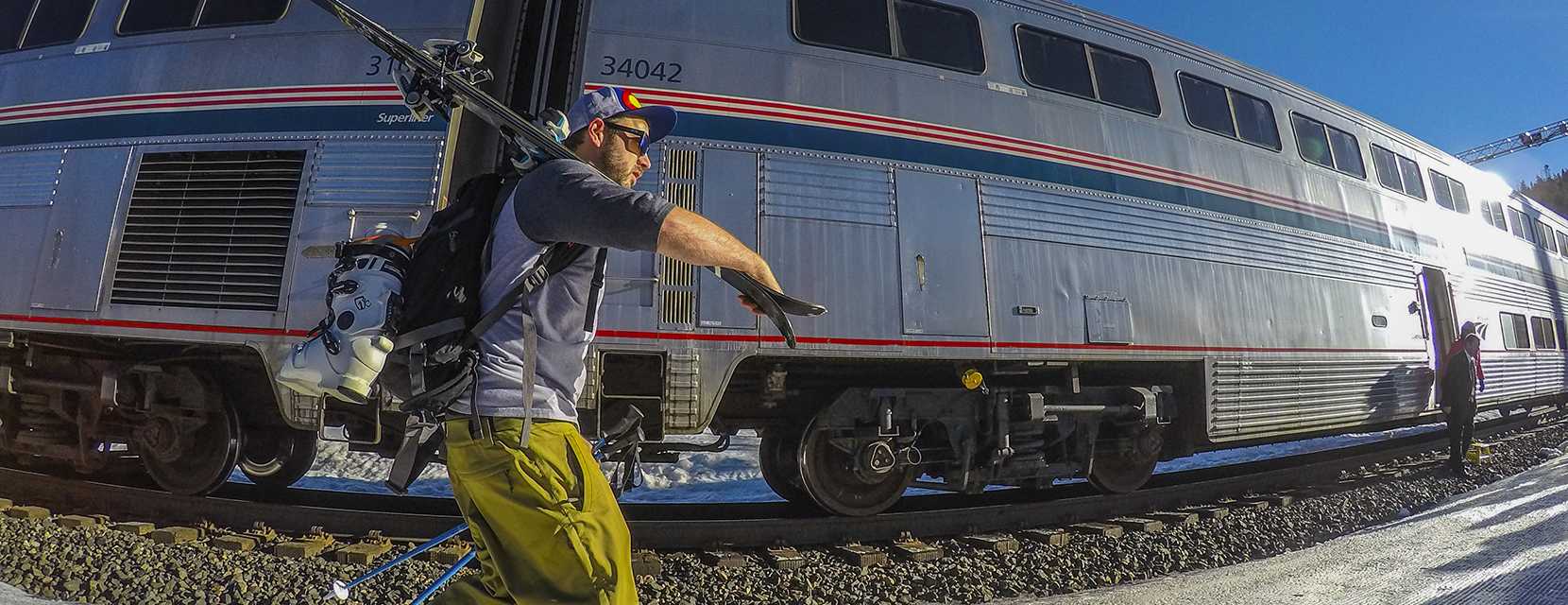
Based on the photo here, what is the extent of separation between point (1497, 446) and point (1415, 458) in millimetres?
1928

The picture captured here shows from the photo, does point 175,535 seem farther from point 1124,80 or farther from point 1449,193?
point 1449,193

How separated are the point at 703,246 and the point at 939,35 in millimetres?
4161

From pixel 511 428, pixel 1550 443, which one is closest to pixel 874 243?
pixel 511 428

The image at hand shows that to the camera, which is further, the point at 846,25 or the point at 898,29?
the point at 898,29

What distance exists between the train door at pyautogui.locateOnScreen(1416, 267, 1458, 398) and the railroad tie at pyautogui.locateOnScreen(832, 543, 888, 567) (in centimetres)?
790

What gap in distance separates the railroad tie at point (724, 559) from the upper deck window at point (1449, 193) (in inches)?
410

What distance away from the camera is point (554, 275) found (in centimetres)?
173

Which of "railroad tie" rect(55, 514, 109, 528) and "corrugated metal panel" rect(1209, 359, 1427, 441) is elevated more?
"corrugated metal panel" rect(1209, 359, 1427, 441)

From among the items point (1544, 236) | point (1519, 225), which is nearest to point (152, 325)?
point (1519, 225)

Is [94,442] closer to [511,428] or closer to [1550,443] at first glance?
[511,428]

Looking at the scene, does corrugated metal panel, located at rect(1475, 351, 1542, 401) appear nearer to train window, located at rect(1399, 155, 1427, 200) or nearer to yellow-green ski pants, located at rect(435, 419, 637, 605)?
train window, located at rect(1399, 155, 1427, 200)

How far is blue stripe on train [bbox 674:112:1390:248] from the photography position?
4391 mm

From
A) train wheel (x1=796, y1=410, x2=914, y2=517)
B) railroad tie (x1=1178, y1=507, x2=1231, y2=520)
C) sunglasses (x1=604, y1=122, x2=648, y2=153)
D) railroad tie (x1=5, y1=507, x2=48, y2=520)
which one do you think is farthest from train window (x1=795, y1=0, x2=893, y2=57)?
railroad tie (x1=5, y1=507, x2=48, y2=520)

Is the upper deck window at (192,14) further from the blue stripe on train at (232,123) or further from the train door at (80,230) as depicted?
the train door at (80,230)
